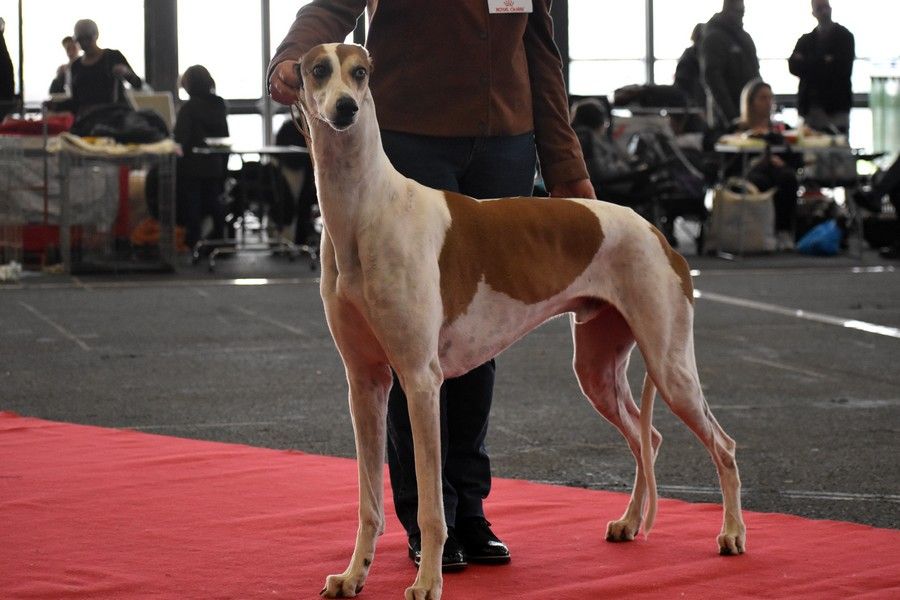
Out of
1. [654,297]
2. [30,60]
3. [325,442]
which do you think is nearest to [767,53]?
[30,60]

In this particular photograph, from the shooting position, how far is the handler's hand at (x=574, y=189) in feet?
10.8

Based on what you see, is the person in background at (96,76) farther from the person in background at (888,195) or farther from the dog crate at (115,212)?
the person in background at (888,195)

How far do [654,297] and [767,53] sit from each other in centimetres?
1525

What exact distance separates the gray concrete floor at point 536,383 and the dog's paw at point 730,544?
0.53 meters

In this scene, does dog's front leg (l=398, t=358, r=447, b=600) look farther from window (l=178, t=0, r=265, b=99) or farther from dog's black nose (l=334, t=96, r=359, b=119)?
window (l=178, t=0, r=265, b=99)

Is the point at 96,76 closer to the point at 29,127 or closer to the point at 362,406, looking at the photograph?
the point at 29,127

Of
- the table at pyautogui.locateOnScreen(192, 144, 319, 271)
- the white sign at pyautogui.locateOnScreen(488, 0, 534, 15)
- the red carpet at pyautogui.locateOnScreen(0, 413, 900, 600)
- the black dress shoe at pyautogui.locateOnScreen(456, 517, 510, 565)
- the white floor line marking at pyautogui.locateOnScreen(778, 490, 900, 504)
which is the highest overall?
the white sign at pyautogui.locateOnScreen(488, 0, 534, 15)

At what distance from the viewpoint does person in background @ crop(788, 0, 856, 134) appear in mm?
13344

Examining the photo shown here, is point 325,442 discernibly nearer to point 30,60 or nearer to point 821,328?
point 821,328

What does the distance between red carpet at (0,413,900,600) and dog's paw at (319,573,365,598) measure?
0.06 m

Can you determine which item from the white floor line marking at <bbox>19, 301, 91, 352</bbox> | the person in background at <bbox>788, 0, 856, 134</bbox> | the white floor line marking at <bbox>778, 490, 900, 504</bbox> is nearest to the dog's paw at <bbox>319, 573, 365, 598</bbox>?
the white floor line marking at <bbox>778, 490, 900, 504</bbox>

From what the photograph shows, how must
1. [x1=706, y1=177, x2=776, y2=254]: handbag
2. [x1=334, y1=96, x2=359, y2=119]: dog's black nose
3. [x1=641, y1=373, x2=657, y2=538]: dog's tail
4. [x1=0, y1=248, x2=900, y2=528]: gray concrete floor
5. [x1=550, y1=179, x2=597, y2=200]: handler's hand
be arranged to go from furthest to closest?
[x1=706, y1=177, x2=776, y2=254]: handbag
[x1=0, y1=248, x2=900, y2=528]: gray concrete floor
[x1=550, y1=179, x2=597, y2=200]: handler's hand
[x1=641, y1=373, x2=657, y2=538]: dog's tail
[x1=334, y1=96, x2=359, y2=119]: dog's black nose

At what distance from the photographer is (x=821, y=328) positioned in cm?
729

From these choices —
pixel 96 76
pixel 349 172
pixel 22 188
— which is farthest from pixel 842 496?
pixel 96 76
